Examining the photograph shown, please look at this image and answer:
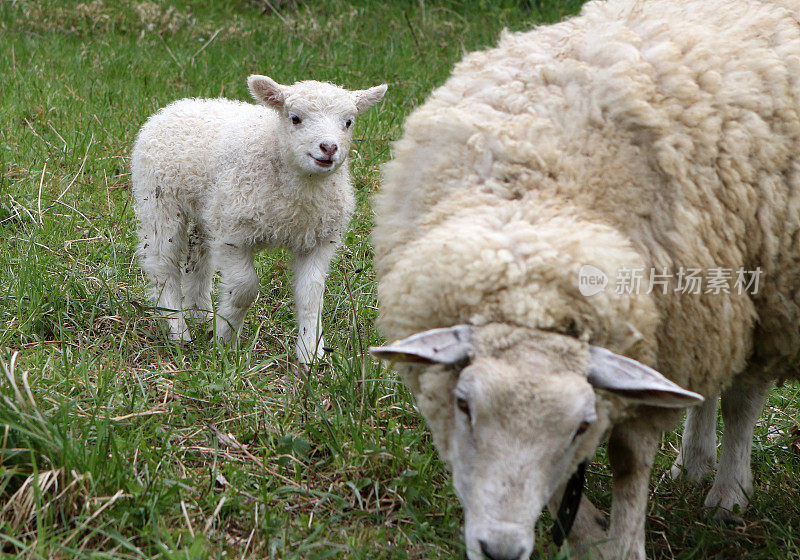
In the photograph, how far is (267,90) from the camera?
407 centimetres

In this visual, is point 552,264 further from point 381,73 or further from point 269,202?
point 381,73

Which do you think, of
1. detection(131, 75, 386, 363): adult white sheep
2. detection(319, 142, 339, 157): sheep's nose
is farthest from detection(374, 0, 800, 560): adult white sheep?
detection(131, 75, 386, 363): adult white sheep

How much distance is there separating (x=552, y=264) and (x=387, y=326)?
570 mm

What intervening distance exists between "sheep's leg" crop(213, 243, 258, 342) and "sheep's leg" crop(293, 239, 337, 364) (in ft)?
0.66

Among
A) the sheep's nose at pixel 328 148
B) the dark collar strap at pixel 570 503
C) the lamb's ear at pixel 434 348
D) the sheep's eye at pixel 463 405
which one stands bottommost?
the dark collar strap at pixel 570 503

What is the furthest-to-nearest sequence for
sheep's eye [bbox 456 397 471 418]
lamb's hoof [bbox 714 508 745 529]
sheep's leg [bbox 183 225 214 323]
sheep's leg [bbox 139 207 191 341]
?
sheep's leg [bbox 183 225 214 323]
sheep's leg [bbox 139 207 191 341]
lamb's hoof [bbox 714 508 745 529]
sheep's eye [bbox 456 397 471 418]

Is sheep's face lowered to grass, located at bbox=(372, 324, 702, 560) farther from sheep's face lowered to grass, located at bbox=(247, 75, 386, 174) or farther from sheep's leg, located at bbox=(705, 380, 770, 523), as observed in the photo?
sheep's face lowered to grass, located at bbox=(247, 75, 386, 174)

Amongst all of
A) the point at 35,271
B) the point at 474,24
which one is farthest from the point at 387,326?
the point at 474,24

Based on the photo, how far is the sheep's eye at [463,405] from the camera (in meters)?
2.36

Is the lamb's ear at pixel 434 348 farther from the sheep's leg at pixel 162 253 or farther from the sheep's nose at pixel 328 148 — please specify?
the sheep's leg at pixel 162 253

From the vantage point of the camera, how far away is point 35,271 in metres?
3.94

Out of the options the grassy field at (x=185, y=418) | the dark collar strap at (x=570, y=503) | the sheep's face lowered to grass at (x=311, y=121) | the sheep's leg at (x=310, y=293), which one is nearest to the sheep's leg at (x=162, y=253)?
the grassy field at (x=185, y=418)

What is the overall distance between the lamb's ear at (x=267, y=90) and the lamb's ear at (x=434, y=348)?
77.6 inches

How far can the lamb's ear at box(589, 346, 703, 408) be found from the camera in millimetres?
2297
